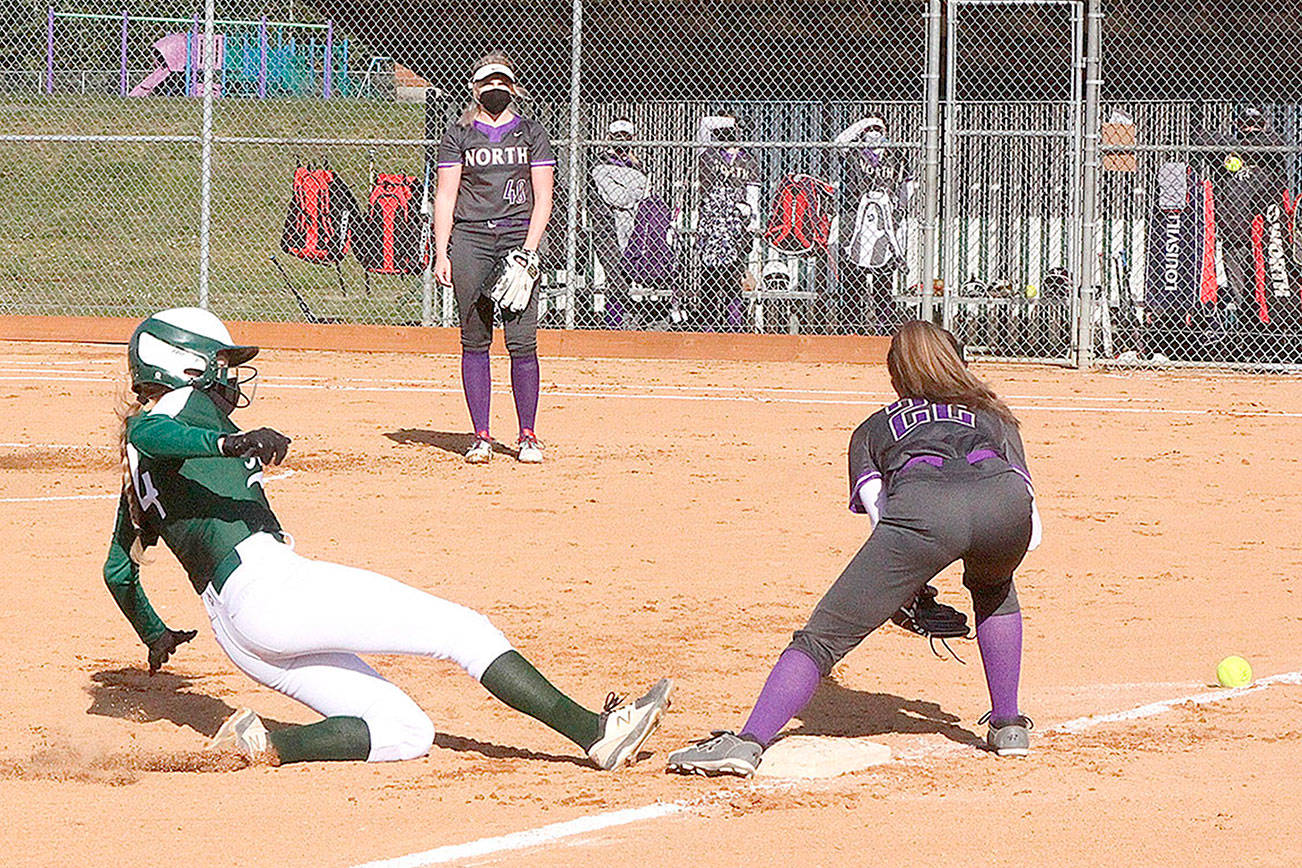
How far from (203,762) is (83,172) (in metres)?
28.8

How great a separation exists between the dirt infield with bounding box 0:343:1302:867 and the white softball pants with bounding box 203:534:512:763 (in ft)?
0.52

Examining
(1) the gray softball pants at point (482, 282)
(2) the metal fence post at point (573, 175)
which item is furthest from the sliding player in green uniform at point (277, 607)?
(2) the metal fence post at point (573, 175)

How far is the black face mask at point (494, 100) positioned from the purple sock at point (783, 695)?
6.20 m

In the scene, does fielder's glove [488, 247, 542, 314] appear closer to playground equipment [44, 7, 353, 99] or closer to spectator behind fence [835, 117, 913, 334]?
spectator behind fence [835, 117, 913, 334]

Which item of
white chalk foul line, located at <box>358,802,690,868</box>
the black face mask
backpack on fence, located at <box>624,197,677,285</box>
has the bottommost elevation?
white chalk foul line, located at <box>358,802,690,868</box>

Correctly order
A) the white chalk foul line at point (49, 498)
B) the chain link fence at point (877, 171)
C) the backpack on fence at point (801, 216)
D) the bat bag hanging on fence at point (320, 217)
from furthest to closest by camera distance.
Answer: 1. the bat bag hanging on fence at point (320, 217)
2. the backpack on fence at point (801, 216)
3. the chain link fence at point (877, 171)
4. the white chalk foul line at point (49, 498)

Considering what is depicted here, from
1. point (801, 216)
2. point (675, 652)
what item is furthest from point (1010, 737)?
point (801, 216)

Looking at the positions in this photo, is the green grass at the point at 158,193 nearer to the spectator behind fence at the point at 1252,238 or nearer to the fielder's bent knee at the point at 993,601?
the spectator behind fence at the point at 1252,238

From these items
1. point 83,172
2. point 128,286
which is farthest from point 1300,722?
point 83,172

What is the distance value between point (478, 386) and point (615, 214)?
24.7 ft

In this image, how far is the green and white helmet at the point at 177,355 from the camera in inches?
204

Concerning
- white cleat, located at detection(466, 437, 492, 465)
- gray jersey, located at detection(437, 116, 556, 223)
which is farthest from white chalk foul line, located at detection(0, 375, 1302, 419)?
gray jersey, located at detection(437, 116, 556, 223)

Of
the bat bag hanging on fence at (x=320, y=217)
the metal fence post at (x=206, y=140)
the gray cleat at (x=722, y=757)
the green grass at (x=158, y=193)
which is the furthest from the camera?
the green grass at (x=158, y=193)

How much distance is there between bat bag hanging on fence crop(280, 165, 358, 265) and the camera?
2011 centimetres
